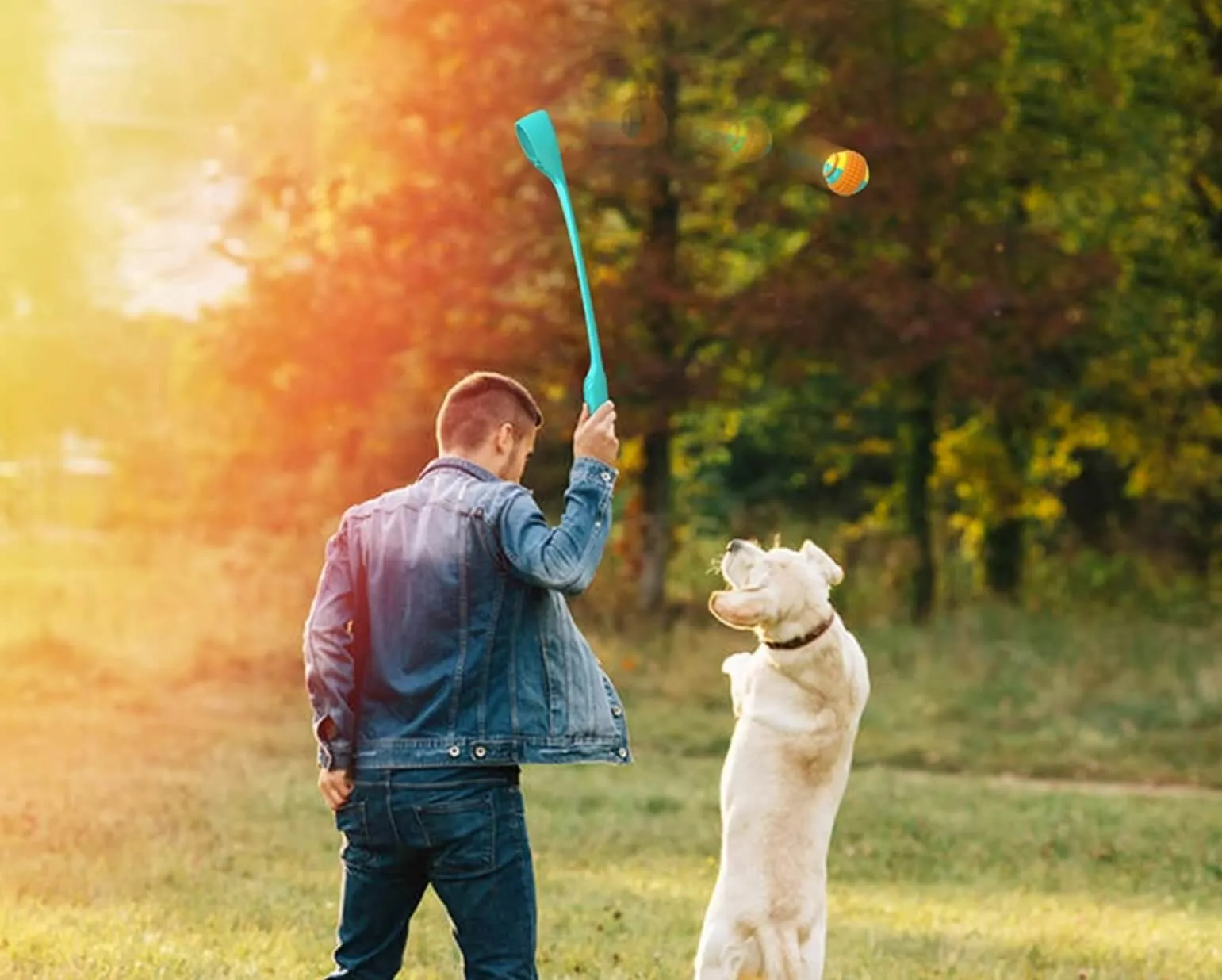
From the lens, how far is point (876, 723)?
16.6 meters

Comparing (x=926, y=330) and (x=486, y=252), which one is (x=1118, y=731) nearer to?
(x=926, y=330)

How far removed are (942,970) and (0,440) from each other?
36.8m

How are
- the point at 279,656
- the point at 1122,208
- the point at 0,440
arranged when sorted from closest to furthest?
1. the point at 279,656
2. the point at 1122,208
3. the point at 0,440

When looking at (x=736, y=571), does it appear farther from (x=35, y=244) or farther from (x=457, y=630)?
(x=35, y=244)

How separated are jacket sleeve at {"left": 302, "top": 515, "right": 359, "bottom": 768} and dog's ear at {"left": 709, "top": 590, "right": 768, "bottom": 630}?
0.92m

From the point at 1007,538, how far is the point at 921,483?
1.89 meters

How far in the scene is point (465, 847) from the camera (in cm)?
517

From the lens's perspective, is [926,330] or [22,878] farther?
[926,330]

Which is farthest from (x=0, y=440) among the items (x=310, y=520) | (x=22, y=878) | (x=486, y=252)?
(x=22, y=878)

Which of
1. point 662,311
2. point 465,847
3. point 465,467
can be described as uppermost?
point 662,311

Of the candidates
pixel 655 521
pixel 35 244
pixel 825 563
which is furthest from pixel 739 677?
pixel 35 244

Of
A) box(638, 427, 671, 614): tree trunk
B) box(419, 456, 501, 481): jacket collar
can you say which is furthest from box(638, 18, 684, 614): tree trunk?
box(419, 456, 501, 481): jacket collar

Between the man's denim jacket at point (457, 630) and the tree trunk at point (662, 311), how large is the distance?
1581 cm

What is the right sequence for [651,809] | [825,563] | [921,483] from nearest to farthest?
[825,563], [651,809], [921,483]
